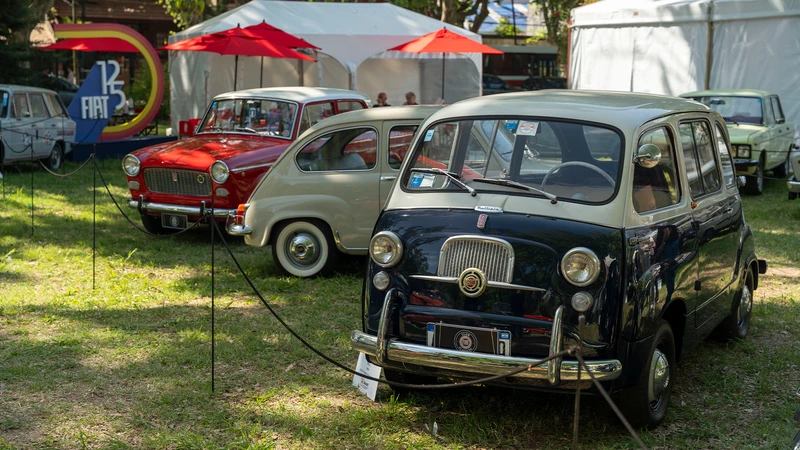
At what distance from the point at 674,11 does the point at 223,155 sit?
11593mm

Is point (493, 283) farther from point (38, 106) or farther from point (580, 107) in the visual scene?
point (38, 106)

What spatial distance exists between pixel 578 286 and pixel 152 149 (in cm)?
788

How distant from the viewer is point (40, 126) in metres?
17.1

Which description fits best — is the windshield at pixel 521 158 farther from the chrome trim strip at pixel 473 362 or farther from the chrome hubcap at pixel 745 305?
the chrome hubcap at pixel 745 305

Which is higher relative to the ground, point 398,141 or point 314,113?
point 314,113

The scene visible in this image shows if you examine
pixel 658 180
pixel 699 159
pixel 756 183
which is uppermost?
pixel 699 159

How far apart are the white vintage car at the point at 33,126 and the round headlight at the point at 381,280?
1230cm

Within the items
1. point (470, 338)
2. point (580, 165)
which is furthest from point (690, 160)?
point (470, 338)

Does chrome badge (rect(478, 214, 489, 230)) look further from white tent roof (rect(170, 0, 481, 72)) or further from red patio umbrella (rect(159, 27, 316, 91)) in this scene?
white tent roof (rect(170, 0, 481, 72))

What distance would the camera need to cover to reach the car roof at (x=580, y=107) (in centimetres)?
532

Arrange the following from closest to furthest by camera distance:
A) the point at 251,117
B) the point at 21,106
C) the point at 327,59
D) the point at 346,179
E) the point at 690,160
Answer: the point at 690,160 → the point at 346,179 → the point at 251,117 → the point at 21,106 → the point at 327,59

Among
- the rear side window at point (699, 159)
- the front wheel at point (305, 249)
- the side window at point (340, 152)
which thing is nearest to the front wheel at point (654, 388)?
the rear side window at point (699, 159)

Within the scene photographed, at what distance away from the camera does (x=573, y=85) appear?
2130 centimetres

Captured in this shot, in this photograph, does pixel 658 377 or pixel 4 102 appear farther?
pixel 4 102
